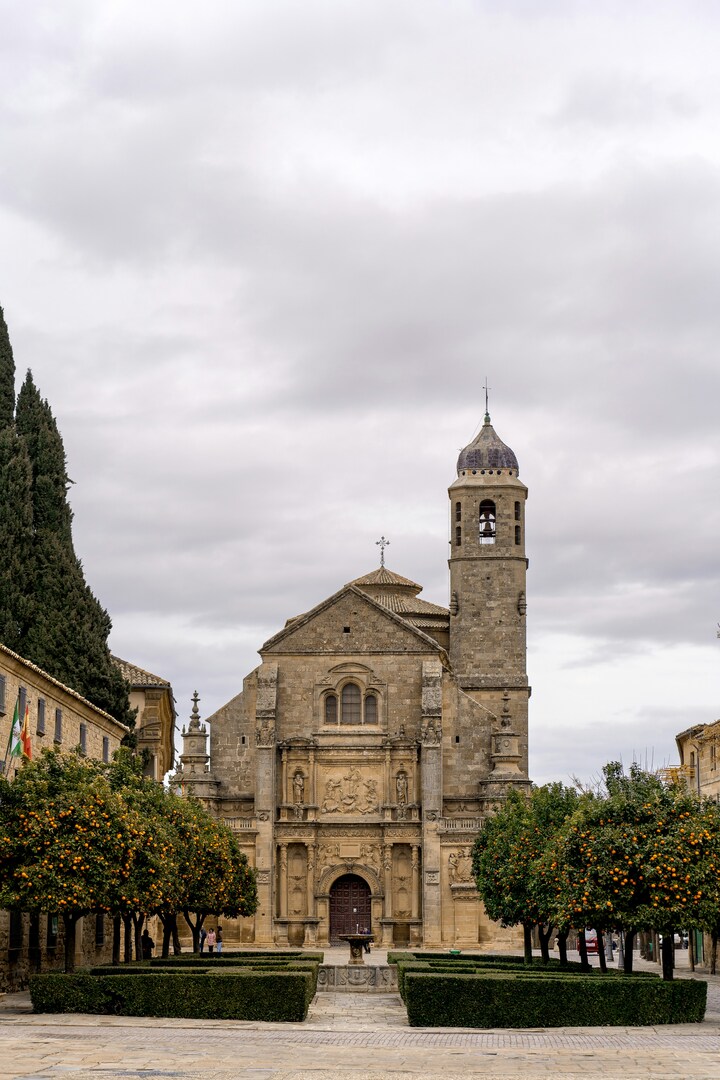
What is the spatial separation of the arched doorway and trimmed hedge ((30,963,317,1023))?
37754 millimetres

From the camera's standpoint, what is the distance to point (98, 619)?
2591 inches

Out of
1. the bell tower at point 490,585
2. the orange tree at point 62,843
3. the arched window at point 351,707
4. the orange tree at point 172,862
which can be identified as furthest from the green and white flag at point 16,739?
the bell tower at point 490,585

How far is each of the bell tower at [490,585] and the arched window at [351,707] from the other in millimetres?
10096

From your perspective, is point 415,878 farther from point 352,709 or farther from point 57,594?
point 57,594

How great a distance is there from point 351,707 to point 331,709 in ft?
3.13

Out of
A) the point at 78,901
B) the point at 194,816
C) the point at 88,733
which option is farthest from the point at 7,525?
the point at 78,901

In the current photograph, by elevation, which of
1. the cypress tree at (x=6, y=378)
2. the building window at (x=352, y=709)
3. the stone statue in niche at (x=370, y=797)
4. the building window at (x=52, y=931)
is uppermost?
the cypress tree at (x=6, y=378)

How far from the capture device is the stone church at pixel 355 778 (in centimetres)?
7150

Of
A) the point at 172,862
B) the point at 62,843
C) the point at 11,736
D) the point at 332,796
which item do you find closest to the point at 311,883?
the point at 332,796

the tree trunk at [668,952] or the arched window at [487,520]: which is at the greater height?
the arched window at [487,520]

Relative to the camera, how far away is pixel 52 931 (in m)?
47.5

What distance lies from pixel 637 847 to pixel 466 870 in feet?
115

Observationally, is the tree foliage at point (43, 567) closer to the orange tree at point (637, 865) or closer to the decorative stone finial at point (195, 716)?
the decorative stone finial at point (195, 716)

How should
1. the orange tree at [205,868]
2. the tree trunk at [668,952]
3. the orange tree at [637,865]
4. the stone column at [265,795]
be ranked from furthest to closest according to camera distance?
the stone column at [265,795]
the orange tree at [205,868]
the tree trunk at [668,952]
the orange tree at [637,865]
